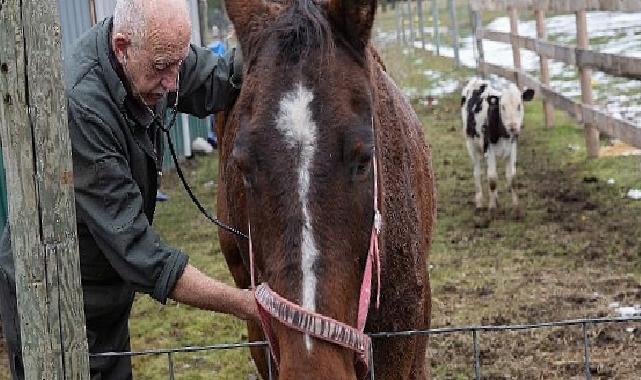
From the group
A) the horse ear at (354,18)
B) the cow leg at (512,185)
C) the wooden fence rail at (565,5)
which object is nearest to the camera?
the horse ear at (354,18)

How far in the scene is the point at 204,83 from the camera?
3.85 m

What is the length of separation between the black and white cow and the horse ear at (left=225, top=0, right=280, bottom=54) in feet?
23.3

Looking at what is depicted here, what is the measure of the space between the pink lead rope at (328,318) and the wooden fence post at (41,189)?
1.62 feet

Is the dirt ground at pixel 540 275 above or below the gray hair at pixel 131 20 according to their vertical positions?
below

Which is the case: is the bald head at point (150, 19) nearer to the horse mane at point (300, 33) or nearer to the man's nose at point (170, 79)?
the man's nose at point (170, 79)

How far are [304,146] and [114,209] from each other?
831 millimetres

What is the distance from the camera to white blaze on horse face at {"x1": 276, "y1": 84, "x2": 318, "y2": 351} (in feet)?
7.92

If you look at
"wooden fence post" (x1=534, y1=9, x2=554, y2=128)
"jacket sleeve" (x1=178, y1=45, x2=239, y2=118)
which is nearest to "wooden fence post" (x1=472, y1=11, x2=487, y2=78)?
"wooden fence post" (x1=534, y1=9, x2=554, y2=128)

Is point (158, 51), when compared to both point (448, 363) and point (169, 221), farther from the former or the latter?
point (169, 221)

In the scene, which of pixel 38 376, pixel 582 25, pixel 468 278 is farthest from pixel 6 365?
pixel 582 25

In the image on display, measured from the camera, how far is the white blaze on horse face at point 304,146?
241 centimetres

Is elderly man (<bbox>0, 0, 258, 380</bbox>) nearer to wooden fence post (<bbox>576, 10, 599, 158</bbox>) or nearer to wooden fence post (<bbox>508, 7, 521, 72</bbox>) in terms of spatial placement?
wooden fence post (<bbox>576, 10, 599, 158</bbox>)

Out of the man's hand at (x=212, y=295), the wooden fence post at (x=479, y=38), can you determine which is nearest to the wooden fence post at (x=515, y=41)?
the wooden fence post at (x=479, y=38)

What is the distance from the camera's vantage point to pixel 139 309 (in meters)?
7.50
